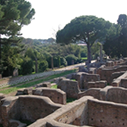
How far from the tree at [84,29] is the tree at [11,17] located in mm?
6122

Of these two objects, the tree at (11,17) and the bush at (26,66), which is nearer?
the tree at (11,17)

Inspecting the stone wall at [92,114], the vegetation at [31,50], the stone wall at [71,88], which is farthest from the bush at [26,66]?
the stone wall at [92,114]

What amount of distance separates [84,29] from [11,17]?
1194 cm

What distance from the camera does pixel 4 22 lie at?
1559 centimetres

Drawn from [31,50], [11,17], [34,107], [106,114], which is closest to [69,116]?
[106,114]

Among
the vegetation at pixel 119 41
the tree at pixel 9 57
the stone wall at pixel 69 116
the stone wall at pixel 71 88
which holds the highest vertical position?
the vegetation at pixel 119 41

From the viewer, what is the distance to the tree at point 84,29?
79.4 ft

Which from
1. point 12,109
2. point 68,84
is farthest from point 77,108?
point 68,84

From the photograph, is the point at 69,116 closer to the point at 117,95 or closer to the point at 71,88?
the point at 117,95

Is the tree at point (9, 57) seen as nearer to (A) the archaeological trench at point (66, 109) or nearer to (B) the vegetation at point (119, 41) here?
(A) the archaeological trench at point (66, 109)

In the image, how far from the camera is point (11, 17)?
50.7 ft

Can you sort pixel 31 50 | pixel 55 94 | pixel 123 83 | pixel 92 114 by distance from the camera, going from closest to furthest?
pixel 92 114 < pixel 55 94 < pixel 123 83 < pixel 31 50

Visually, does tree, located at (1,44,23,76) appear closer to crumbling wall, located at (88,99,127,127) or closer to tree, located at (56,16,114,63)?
tree, located at (56,16,114,63)

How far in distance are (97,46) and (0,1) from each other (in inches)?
1171
